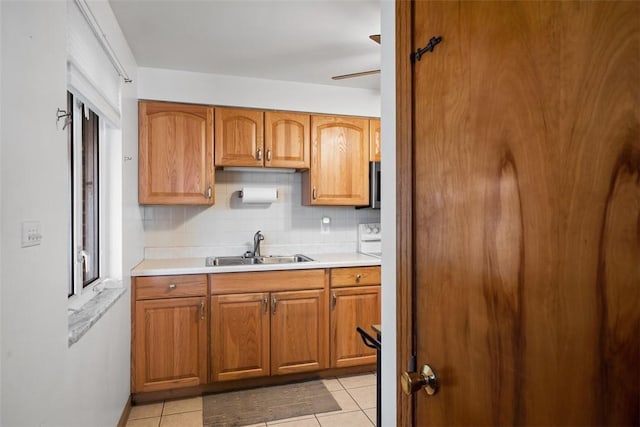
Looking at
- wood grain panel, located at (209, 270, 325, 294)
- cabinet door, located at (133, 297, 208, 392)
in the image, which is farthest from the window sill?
wood grain panel, located at (209, 270, 325, 294)

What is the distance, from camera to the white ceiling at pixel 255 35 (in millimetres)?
2053

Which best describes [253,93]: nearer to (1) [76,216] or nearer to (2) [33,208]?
(1) [76,216]

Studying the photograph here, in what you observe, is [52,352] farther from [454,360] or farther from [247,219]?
[247,219]

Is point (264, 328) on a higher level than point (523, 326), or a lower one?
lower

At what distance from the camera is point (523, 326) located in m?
0.63

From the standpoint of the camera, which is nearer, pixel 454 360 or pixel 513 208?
pixel 513 208

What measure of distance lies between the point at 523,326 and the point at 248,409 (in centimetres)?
233

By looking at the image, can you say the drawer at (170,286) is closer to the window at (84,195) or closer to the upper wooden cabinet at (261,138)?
the window at (84,195)

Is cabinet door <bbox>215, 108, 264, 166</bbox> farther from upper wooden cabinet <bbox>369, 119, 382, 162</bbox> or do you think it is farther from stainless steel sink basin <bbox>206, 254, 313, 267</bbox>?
upper wooden cabinet <bbox>369, 119, 382, 162</bbox>

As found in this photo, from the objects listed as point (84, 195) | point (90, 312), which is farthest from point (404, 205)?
point (84, 195)

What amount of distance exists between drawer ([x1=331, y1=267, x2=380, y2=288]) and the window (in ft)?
5.34

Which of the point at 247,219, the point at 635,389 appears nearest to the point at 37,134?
the point at 635,389

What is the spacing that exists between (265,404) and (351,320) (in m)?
0.88

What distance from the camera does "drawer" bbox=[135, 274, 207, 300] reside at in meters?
2.54
